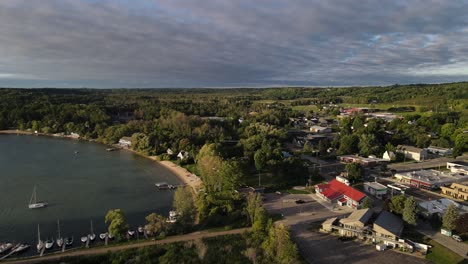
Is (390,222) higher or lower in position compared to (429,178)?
lower

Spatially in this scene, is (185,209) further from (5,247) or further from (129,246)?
(5,247)

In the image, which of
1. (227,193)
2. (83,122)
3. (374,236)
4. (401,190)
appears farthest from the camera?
(83,122)

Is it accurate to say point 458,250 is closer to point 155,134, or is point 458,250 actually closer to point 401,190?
point 401,190

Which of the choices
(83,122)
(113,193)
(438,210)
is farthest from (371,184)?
(83,122)

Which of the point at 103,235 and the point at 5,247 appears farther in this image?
the point at 103,235

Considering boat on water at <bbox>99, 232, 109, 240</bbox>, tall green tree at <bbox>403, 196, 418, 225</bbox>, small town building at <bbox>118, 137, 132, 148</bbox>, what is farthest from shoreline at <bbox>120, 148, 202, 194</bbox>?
tall green tree at <bbox>403, 196, 418, 225</bbox>

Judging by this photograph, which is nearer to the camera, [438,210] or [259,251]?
[259,251]

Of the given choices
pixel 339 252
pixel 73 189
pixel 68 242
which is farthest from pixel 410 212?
pixel 73 189

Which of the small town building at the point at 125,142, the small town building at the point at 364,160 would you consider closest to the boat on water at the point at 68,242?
the small town building at the point at 364,160
